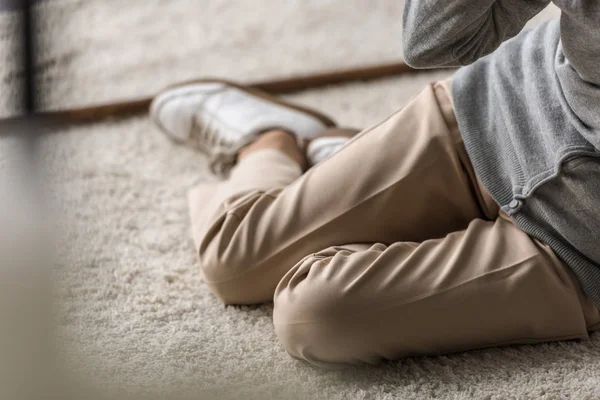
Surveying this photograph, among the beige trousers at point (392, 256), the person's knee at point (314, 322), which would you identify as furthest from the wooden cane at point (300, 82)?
the person's knee at point (314, 322)

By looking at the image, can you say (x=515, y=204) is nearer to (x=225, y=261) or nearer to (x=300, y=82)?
(x=225, y=261)

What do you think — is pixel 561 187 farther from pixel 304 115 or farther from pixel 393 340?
pixel 304 115

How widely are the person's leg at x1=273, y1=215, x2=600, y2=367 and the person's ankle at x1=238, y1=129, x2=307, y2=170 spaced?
30cm

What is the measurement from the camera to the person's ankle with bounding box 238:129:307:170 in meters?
1.01

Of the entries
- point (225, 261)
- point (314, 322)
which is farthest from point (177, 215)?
point (314, 322)

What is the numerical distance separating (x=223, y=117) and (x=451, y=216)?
17.5 inches

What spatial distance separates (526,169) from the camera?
0.72 metres

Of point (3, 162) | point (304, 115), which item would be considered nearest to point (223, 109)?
point (304, 115)

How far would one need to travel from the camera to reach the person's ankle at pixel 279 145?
1013 millimetres

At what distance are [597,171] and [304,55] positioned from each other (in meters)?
0.89

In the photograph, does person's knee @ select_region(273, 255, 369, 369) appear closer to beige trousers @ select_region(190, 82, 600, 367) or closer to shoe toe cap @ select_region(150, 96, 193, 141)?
beige trousers @ select_region(190, 82, 600, 367)

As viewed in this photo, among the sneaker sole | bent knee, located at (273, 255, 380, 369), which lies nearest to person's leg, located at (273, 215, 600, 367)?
bent knee, located at (273, 255, 380, 369)

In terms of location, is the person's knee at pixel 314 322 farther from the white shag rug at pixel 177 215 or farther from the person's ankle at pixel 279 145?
the person's ankle at pixel 279 145

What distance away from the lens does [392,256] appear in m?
0.73
